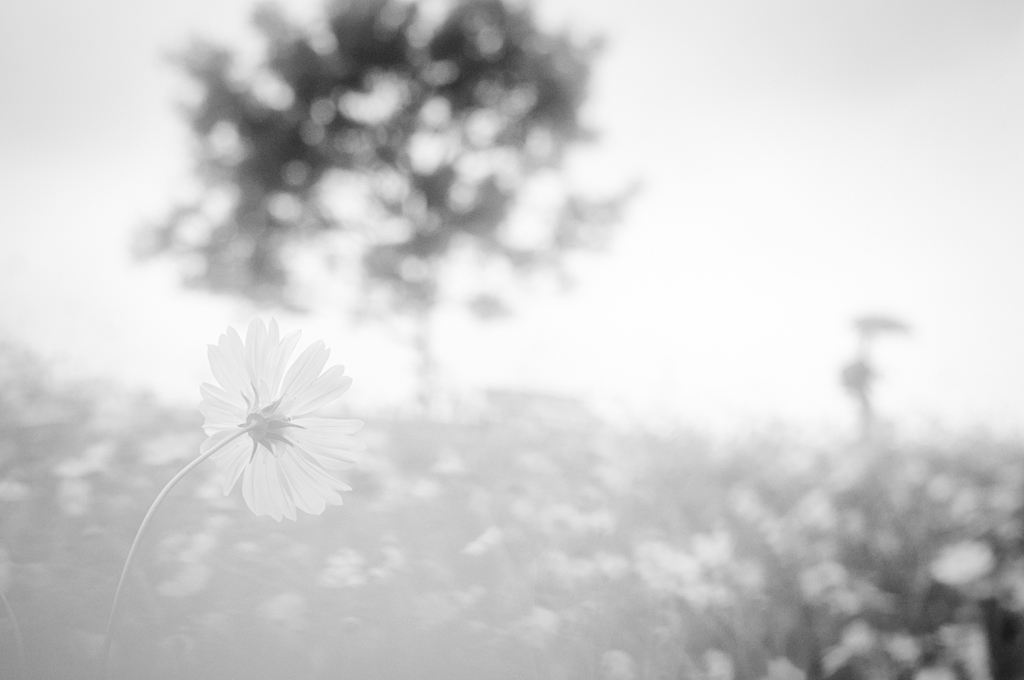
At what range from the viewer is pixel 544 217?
18.5ft

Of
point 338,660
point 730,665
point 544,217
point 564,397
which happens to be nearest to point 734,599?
point 730,665

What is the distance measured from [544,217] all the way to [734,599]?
4719mm

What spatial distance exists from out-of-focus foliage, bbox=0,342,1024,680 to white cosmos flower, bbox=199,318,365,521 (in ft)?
1.84

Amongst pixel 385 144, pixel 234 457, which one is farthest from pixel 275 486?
pixel 385 144

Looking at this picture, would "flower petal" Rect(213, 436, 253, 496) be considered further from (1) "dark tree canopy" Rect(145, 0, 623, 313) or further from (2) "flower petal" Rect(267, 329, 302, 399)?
(1) "dark tree canopy" Rect(145, 0, 623, 313)

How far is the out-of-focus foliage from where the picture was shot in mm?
890

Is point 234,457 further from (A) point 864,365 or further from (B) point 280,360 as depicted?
(A) point 864,365

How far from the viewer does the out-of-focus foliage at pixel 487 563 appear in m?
0.89

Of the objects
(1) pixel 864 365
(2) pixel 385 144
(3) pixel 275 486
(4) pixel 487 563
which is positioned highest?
(2) pixel 385 144

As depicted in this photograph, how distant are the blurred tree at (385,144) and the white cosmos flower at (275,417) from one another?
462 cm

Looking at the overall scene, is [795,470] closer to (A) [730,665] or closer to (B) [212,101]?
(A) [730,665]

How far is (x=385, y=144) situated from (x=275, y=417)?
210 inches

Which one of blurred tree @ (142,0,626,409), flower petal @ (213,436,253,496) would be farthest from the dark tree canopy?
flower petal @ (213,436,253,496)

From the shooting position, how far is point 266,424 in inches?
15.5
